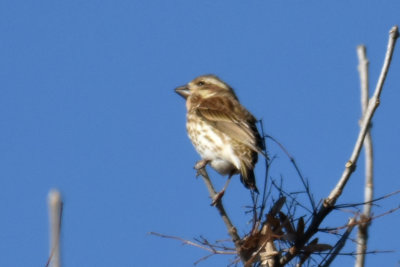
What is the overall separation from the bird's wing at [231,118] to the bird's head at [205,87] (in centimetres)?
39

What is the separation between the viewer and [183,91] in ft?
31.0

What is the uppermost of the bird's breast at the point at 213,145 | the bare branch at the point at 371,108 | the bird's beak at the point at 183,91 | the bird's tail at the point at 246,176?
the bird's beak at the point at 183,91

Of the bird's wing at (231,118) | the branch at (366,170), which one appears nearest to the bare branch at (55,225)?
the branch at (366,170)

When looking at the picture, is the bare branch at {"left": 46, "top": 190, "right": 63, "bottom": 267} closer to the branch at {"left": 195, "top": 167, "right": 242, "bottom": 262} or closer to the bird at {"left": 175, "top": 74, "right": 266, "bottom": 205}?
the branch at {"left": 195, "top": 167, "right": 242, "bottom": 262}

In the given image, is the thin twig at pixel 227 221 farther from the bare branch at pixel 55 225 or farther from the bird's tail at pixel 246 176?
the bird's tail at pixel 246 176

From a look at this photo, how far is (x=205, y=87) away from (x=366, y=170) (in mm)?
4730

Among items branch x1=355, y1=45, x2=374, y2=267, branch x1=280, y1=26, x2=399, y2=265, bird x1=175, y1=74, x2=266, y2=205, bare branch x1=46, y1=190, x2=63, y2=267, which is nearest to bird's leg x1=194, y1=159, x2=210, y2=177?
bird x1=175, y1=74, x2=266, y2=205

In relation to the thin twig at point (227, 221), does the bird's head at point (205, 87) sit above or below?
above

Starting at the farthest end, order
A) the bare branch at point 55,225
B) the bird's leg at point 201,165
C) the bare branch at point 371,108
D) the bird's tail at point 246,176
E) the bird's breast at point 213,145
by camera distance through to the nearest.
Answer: the bird's breast at point 213,145 < the bird's tail at point 246,176 < the bird's leg at point 201,165 < the bare branch at point 371,108 < the bare branch at point 55,225

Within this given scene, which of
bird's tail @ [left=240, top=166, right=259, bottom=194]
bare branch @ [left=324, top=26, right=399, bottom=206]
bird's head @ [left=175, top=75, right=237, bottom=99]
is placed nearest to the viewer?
bare branch @ [left=324, top=26, right=399, bottom=206]

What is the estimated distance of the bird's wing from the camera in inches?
302

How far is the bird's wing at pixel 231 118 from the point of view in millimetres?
7664

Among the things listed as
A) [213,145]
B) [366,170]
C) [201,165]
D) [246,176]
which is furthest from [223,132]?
[366,170]

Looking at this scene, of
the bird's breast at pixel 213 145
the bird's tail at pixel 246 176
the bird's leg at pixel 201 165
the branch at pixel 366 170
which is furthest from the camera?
the bird's breast at pixel 213 145
